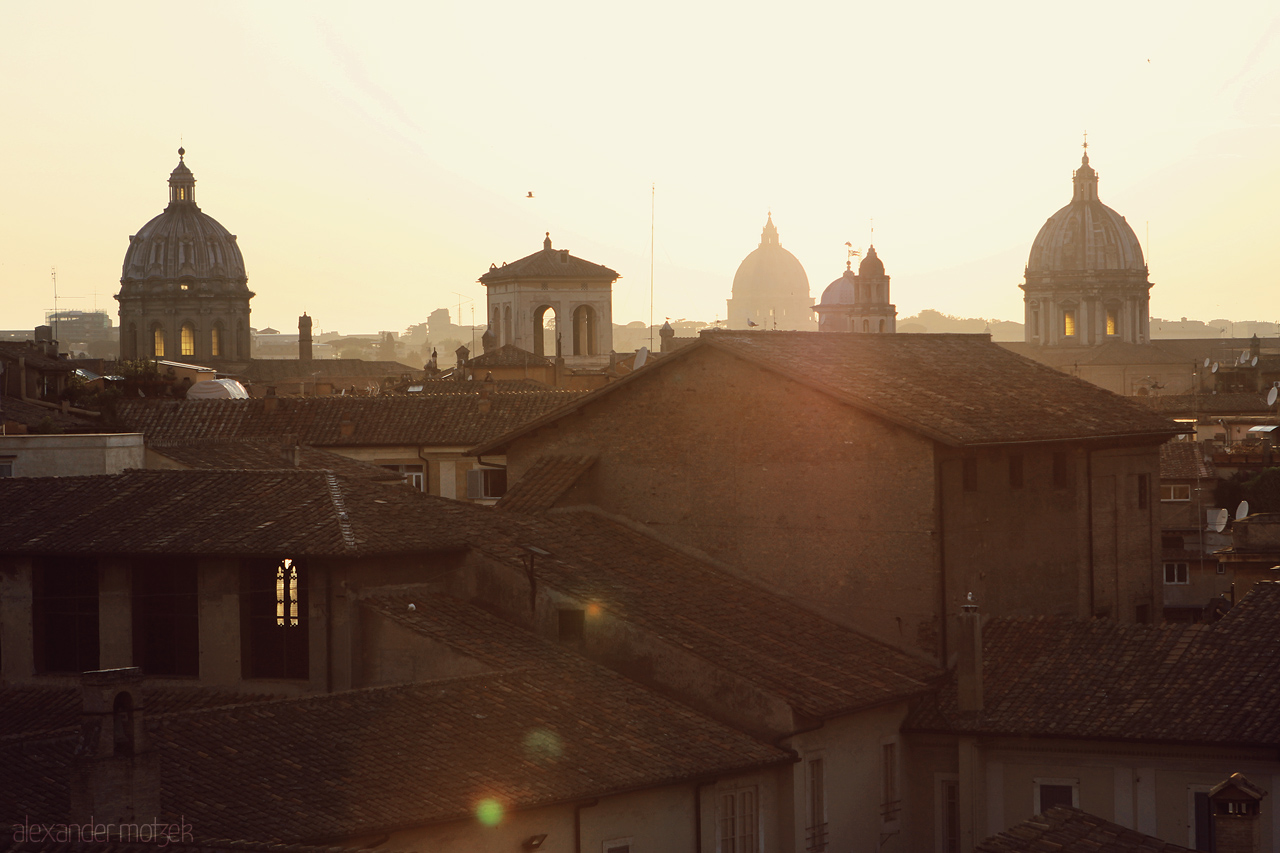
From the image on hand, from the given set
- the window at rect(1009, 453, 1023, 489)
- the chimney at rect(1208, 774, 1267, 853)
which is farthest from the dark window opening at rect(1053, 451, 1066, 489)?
the chimney at rect(1208, 774, 1267, 853)

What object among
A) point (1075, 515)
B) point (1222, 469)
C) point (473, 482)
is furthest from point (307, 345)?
point (1075, 515)

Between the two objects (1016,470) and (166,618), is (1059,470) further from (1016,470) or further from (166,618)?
(166,618)

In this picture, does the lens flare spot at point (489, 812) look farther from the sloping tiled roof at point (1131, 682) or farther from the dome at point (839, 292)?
the dome at point (839, 292)

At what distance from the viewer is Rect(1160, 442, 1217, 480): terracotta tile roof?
6688 cm

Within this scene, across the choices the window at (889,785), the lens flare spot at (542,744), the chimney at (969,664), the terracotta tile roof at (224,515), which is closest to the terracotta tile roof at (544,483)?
the terracotta tile roof at (224,515)

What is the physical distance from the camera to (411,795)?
59.0 feet

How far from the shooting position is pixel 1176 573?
184 ft

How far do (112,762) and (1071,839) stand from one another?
9023 millimetres

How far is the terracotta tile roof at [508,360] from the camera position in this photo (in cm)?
8200

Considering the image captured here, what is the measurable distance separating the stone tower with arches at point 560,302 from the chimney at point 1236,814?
3504 inches

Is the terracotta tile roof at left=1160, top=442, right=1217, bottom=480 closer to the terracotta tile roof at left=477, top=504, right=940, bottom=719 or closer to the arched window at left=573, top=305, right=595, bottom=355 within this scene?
A: the terracotta tile roof at left=477, top=504, right=940, bottom=719

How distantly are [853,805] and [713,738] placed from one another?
2.75 meters

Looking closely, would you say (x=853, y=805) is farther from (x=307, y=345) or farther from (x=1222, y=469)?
(x=307, y=345)

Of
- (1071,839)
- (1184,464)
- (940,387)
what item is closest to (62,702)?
(1071,839)
